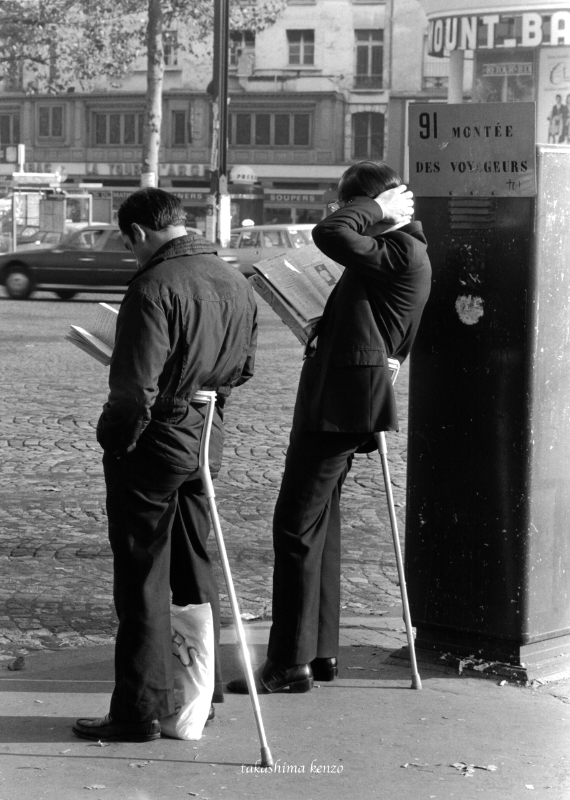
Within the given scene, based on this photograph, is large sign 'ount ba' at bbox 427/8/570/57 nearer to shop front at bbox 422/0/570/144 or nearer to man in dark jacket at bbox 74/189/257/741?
shop front at bbox 422/0/570/144

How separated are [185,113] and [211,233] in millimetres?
23802

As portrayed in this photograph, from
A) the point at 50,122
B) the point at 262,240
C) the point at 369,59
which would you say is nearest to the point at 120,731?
the point at 262,240

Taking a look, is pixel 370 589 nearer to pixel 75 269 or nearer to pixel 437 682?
pixel 437 682

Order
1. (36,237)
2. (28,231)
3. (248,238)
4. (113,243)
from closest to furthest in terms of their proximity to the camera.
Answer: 1. (113,243)
2. (248,238)
3. (36,237)
4. (28,231)

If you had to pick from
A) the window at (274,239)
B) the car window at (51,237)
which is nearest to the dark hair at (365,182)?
the window at (274,239)

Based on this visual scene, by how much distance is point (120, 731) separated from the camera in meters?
3.72

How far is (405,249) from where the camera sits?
3959 millimetres

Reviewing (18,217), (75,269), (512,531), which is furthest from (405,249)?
(18,217)

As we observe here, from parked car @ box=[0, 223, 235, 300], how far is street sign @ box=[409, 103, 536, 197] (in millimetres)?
20193

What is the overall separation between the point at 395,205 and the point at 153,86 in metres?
33.3

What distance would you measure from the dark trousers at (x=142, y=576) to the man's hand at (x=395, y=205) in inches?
43.8

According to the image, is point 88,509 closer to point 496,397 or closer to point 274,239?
point 496,397

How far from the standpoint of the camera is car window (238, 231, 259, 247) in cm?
A: 2753

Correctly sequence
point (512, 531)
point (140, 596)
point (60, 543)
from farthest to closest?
1. point (60, 543)
2. point (512, 531)
3. point (140, 596)
